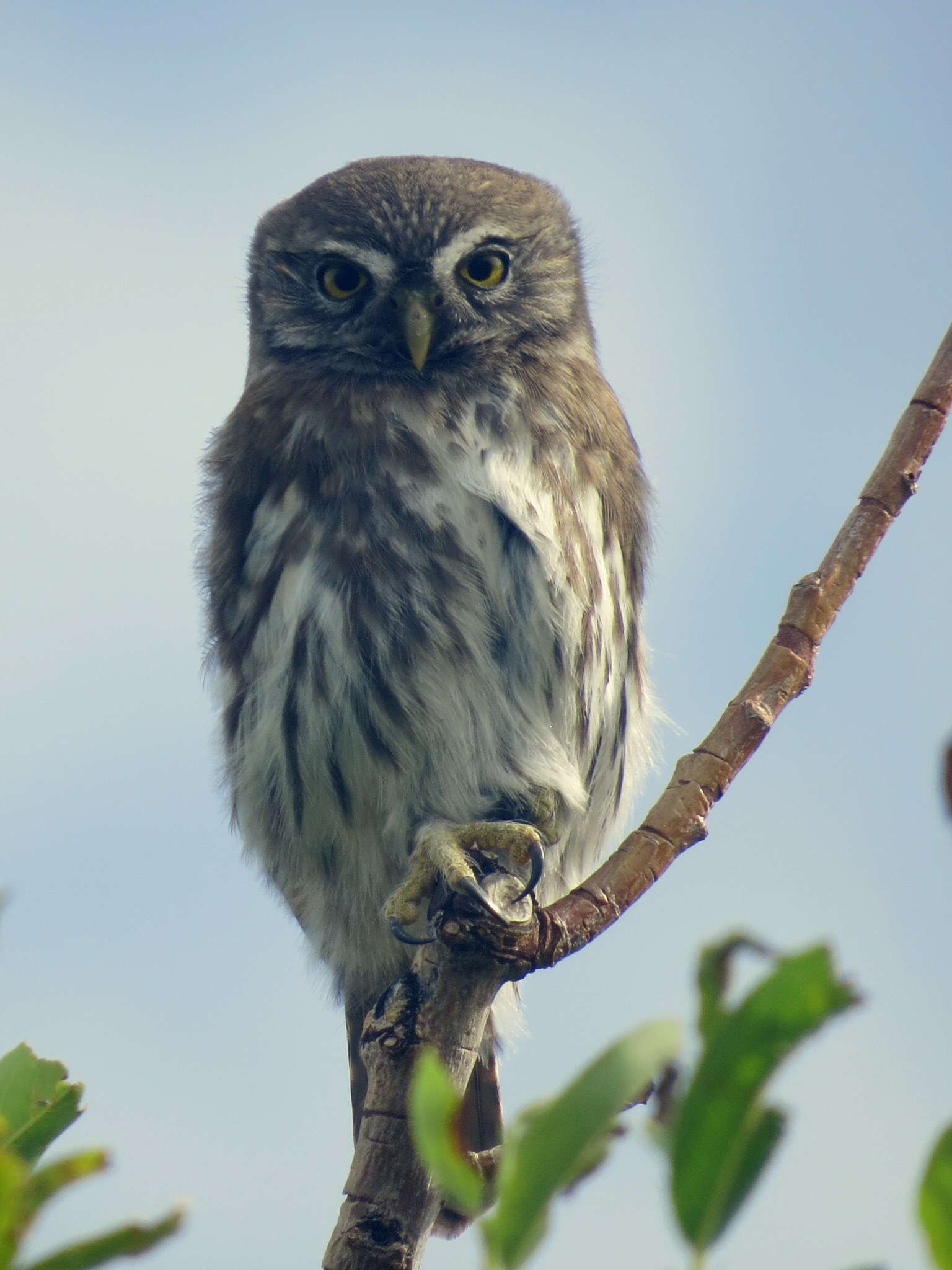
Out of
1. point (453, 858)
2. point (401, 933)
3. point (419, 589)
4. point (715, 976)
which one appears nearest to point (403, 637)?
Result: point (419, 589)

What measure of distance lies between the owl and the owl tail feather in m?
0.01

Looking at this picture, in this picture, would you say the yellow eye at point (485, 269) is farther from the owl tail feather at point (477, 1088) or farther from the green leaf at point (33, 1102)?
the green leaf at point (33, 1102)

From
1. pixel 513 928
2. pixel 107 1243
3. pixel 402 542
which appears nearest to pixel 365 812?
pixel 402 542

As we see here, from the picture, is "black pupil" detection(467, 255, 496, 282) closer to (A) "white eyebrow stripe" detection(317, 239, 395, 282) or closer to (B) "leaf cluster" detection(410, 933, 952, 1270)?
(A) "white eyebrow stripe" detection(317, 239, 395, 282)

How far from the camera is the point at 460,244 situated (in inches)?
165

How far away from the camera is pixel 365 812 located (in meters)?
3.46

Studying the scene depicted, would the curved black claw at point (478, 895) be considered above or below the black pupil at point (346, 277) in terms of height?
below

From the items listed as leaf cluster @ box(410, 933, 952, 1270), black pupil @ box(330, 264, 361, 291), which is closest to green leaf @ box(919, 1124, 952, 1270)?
leaf cluster @ box(410, 933, 952, 1270)

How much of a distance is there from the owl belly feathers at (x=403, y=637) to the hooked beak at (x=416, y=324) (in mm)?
137

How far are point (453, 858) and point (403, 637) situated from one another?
0.64 metres

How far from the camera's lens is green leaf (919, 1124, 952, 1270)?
0.68m

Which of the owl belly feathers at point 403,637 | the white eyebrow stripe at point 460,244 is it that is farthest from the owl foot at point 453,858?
the white eyebrow stripe at point 460,244

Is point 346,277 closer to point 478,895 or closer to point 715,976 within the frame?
point 478,895

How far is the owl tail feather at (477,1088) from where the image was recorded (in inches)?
149
